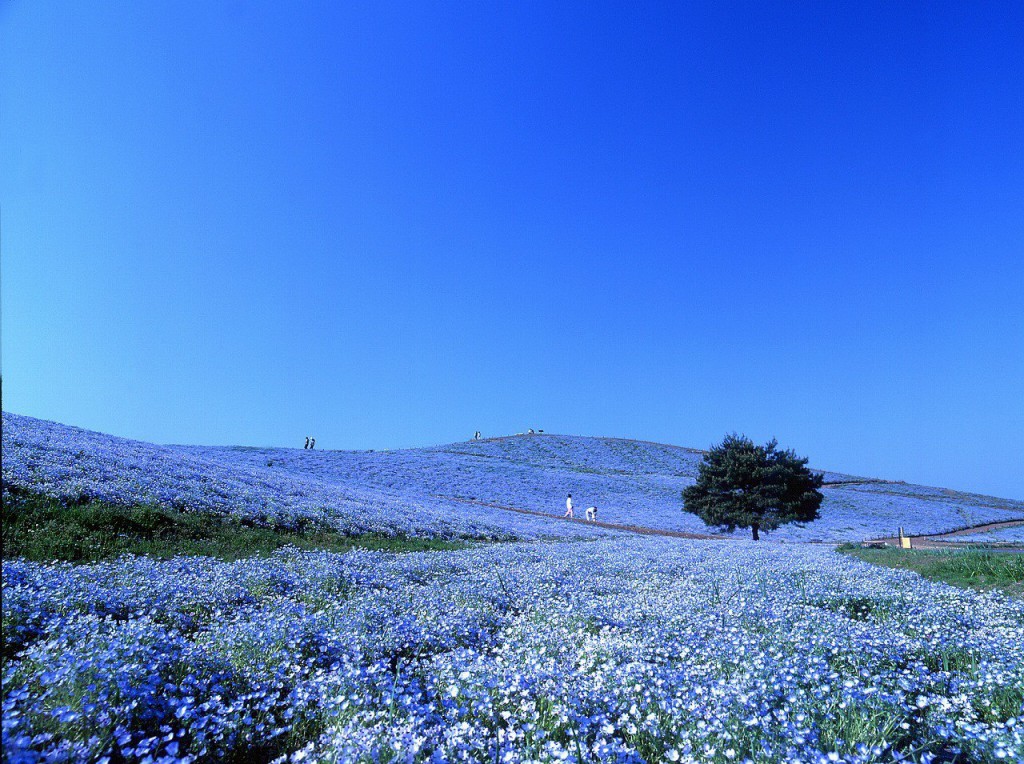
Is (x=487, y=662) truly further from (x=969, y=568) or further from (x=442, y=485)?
(x=442, y=485)

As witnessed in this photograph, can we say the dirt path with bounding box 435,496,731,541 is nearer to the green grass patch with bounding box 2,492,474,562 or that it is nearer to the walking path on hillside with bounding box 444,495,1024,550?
the walking path on hillside with bounding box 444,495,1024,550

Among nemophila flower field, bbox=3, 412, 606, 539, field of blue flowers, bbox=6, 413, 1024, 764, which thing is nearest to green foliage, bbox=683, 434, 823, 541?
nemophila flower field, bbox=3, 412, 606, 539

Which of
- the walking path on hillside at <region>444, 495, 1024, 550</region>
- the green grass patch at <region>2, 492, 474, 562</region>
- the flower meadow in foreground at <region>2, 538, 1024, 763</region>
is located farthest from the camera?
the walking path on hillside at <region>444, 495, 1024, 550</region>

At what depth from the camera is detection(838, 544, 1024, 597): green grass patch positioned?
1210 cm

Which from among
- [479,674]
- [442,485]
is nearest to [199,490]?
[479,674]

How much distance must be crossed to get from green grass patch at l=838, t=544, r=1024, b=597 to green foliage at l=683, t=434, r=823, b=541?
15076 mm

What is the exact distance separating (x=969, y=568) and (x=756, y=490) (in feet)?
67.2

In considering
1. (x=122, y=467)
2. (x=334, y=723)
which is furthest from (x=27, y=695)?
(x=122, y=467)

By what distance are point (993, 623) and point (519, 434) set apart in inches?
3027

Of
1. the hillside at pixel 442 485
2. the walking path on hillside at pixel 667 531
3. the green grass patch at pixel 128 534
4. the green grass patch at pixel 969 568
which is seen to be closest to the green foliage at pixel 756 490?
the walking path on hillside at pixel 667 531

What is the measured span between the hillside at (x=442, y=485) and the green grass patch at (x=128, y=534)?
80 cm

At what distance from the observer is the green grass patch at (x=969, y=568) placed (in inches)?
476

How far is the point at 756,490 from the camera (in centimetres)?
3359

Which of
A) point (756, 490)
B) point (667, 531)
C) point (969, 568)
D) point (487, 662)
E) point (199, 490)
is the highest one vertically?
point (756, 490)
